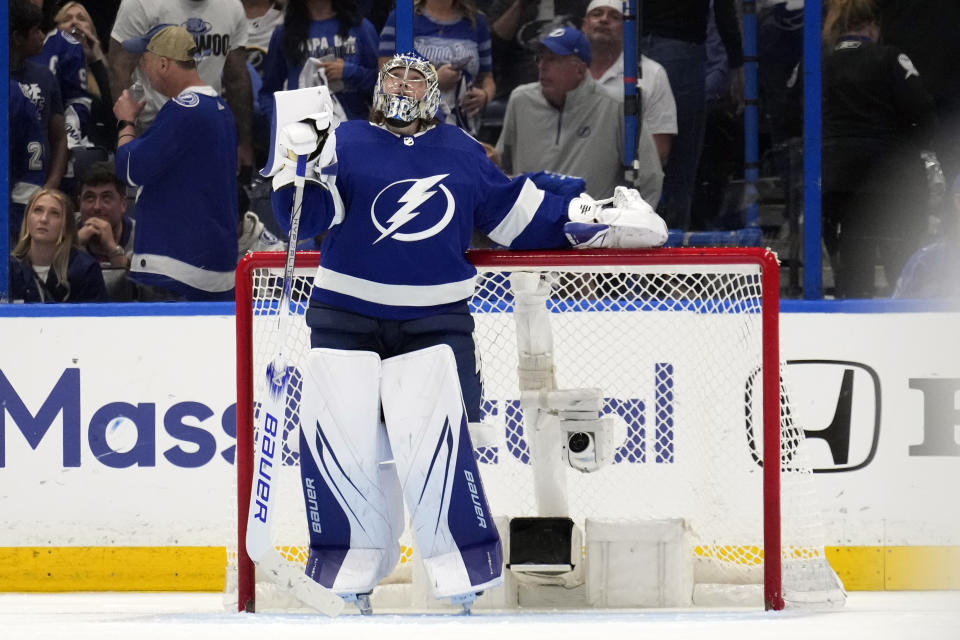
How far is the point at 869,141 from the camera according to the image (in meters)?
4.18

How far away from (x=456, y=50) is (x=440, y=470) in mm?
1672

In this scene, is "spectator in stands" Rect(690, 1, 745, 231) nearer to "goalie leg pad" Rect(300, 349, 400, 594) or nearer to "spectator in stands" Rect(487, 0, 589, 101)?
"spectator in stands" Rect(487, 0, 589, 101)

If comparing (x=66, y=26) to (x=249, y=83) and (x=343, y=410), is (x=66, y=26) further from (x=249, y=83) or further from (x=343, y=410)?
(x=343, y=410)

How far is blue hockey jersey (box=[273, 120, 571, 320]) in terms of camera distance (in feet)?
9.80

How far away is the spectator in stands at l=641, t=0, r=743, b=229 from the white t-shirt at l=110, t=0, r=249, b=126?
125 centimetres

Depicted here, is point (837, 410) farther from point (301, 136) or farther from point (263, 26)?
point (263, 26)

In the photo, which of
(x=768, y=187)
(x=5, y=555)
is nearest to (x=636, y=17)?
(x=768, y=187)

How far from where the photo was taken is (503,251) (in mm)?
3256

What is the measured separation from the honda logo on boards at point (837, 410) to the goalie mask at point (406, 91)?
56.4 inches

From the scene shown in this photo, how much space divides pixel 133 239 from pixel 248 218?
350mm

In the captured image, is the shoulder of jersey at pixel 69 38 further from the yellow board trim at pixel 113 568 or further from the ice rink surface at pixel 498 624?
the ice rink surface at pixel 498 624

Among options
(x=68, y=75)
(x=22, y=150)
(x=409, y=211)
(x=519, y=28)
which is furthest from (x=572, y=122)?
Result: (x=22, y=150)

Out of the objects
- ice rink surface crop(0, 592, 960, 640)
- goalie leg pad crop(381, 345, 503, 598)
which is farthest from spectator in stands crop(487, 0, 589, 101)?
ice rink surface crop(0, 592, 960, 640)

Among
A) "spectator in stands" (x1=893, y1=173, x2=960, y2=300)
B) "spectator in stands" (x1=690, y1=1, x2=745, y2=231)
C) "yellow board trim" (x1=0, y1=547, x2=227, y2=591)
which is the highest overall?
"spectator in stands" (x1=690, y1=1, x2=745, y2=231)
